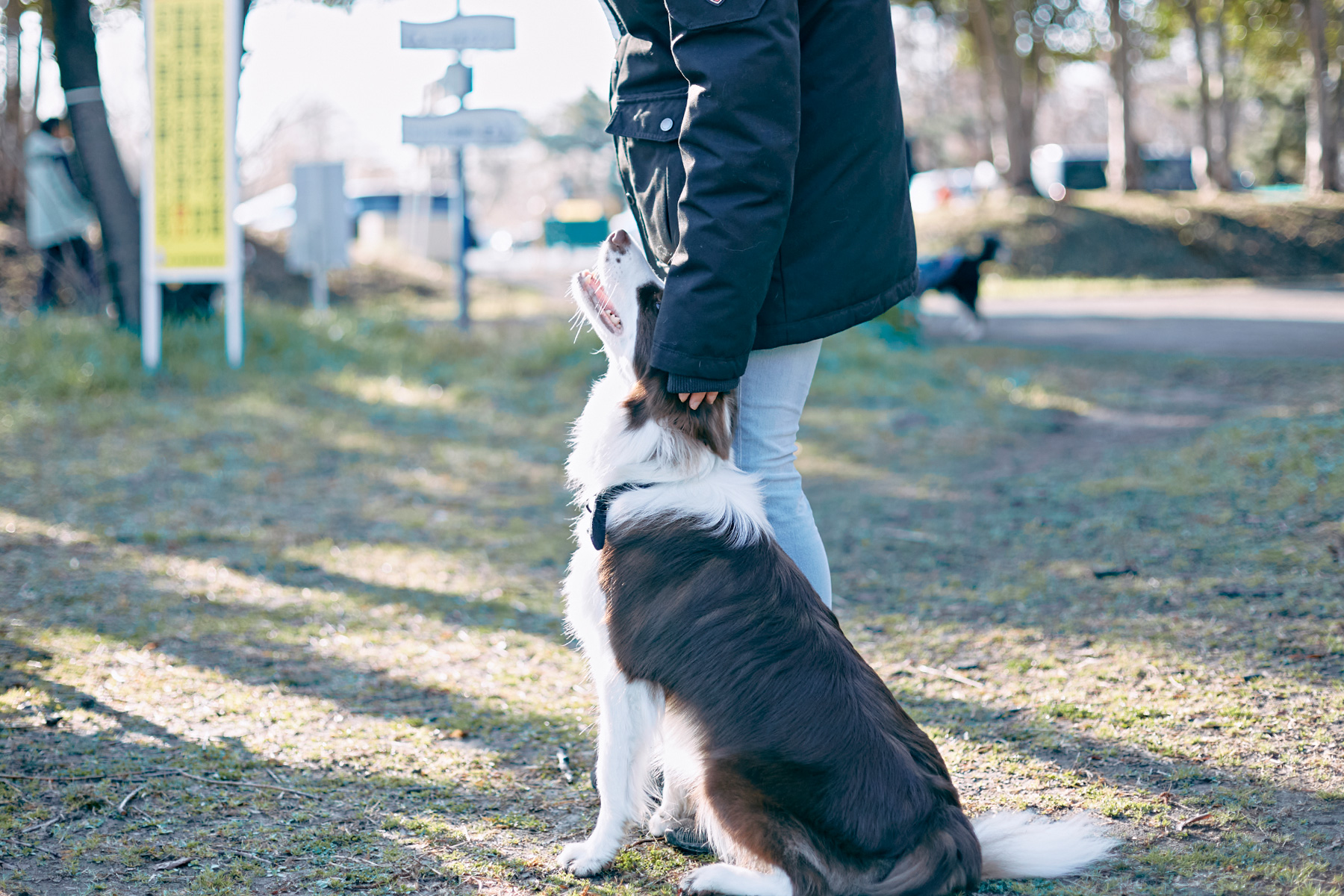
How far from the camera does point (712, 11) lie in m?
1.99

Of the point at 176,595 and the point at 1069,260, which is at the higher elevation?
the point at 1069,260

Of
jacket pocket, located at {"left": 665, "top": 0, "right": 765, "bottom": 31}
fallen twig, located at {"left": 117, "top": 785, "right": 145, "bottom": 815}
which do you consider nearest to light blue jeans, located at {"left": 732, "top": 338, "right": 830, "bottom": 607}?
jacket pocket, located at {"left": 665, "top": 0, "right": 765, "bottom": 31}

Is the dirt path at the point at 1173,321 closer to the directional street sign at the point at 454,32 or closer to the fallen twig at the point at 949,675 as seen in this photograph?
the directional street sign at the point at 454,32

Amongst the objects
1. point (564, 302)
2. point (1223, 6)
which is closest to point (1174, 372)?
point (564, 302)

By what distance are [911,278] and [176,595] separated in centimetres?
310

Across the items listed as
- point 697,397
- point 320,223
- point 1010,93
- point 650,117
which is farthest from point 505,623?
point 1010,93

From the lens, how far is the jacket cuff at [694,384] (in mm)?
2098

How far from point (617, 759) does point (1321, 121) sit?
21.5 m

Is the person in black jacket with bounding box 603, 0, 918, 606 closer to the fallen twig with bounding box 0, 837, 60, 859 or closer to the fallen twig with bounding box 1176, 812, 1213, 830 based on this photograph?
the fallen twig with bounding box 1176, 812, 1213, 830

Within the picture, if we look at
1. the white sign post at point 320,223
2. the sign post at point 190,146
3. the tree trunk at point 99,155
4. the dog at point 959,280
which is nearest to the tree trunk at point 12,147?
the white sign post at point 320,223

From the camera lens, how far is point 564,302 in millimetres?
11766

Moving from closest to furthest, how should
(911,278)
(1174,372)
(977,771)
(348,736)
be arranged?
(911,278) → (977,771) → (348,736) → (1174,372)

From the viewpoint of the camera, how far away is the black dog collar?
7.32 ft

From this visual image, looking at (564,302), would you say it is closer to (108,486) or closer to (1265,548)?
(108,486)
